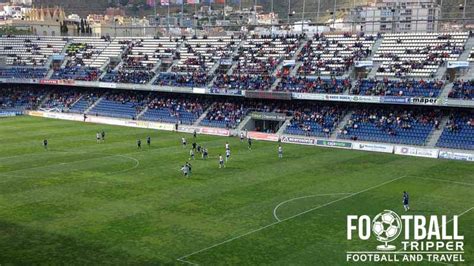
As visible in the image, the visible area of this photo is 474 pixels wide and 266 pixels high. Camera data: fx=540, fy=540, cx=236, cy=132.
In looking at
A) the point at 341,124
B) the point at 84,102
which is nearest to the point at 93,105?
the point at 84,102

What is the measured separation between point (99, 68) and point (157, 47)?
9952 mm

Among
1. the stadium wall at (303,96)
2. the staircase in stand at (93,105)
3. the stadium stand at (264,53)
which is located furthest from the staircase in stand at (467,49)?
the staircase in stand at (93,105)

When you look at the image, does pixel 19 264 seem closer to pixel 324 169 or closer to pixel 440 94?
pixel 324 169

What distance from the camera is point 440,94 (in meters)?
55.9

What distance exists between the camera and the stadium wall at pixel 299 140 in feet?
163

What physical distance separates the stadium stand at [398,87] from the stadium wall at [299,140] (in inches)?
325

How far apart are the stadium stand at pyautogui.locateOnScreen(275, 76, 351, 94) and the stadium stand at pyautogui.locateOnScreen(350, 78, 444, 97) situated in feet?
5.57

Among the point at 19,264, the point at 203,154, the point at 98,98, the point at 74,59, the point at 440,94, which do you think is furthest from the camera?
the point at 74,59

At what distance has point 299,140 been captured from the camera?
57875 mm

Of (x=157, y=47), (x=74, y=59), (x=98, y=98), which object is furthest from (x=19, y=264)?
(x=74, y=59)

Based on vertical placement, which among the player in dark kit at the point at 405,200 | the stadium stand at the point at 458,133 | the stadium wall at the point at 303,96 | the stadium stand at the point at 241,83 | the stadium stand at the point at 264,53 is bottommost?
the player in dark kit at the point at 405,200

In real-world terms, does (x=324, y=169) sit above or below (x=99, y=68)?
below

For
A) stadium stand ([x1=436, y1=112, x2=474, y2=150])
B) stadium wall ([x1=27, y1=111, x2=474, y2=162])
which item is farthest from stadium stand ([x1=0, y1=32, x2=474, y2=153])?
stadium wall ([x1=27, y1=111, x2=474, y2=162])

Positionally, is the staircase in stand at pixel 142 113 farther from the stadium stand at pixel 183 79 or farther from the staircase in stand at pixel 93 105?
the staircase in stand at pixel 93 105
